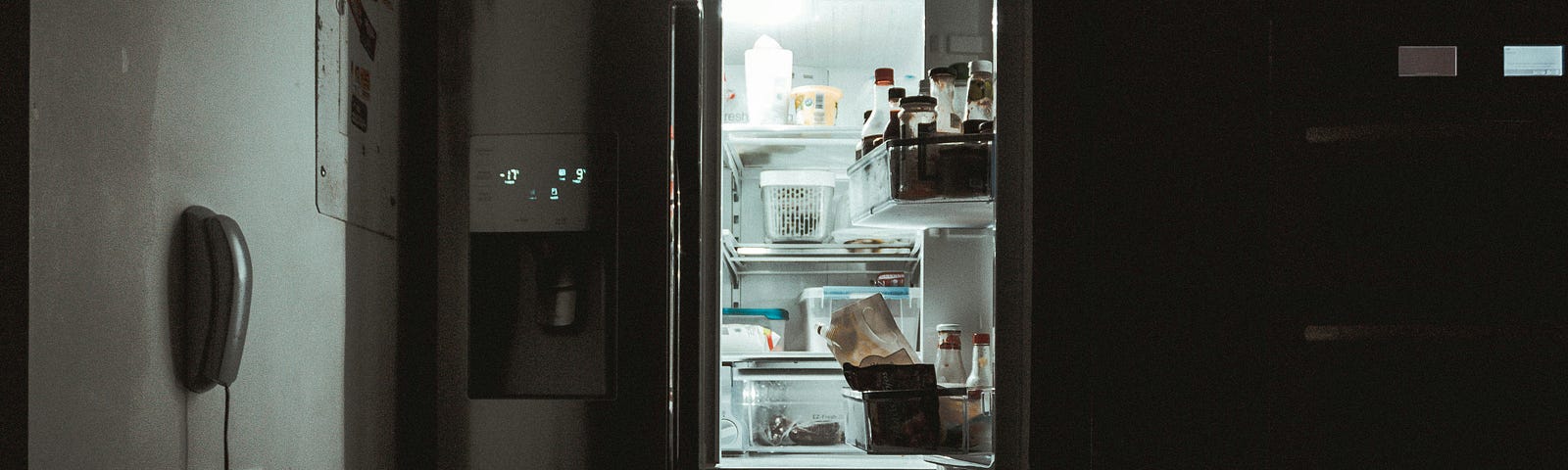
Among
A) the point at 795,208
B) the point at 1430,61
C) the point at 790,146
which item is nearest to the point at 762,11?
the point at 790,146

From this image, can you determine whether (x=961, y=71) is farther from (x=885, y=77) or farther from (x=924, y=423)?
(x=924, y=423)

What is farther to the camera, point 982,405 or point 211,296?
point 982,405

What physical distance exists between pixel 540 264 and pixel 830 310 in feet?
2.90

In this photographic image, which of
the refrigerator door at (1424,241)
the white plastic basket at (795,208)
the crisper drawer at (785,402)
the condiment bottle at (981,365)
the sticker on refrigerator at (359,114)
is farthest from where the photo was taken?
the white plastic basket at (795,208)

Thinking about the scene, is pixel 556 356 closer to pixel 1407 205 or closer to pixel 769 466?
pixel 769 466

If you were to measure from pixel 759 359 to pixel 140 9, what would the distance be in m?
1.30

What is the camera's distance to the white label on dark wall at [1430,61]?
5.35 feet

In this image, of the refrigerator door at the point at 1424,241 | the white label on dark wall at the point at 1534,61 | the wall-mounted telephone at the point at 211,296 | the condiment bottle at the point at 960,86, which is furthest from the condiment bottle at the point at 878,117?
the wall-mounted telephone at the point at 211,296

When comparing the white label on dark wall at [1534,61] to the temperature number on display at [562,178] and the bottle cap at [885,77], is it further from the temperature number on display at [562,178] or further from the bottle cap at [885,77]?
the temperature number on display at [562,178]

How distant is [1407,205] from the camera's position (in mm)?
1642

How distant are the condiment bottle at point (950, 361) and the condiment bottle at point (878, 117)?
35cm

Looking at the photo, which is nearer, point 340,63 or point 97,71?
point 97,71

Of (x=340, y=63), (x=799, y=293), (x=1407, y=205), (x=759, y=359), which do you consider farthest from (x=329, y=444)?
(x=1407, y=205)

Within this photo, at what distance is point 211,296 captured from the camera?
1097 mm
